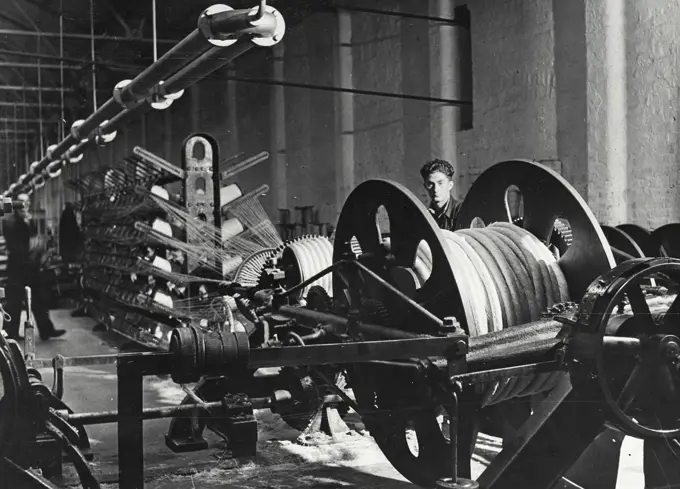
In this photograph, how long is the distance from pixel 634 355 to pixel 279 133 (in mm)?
8201

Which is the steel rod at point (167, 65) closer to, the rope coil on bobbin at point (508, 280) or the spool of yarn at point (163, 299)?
the rope coil on bobbin at point (508, 280)

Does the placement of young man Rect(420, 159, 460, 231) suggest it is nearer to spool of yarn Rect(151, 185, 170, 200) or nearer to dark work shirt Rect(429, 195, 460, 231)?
dark work shirt Rect(429, 195, 460, 231)

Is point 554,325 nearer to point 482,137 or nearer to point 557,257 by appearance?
point 557,257

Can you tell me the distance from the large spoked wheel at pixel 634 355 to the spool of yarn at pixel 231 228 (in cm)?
584

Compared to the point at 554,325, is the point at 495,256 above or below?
above

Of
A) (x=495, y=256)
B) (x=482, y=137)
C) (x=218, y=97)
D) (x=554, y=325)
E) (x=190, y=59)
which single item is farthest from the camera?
(x=218, y=97)

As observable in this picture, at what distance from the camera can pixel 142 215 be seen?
9023 mm

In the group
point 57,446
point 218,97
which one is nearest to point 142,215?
point 218,97

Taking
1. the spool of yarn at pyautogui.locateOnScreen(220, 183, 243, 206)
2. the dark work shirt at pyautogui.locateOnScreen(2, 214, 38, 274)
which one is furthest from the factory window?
the dark work shirt at pyautogui.locateOnScreen(2, 214, 38, 274)

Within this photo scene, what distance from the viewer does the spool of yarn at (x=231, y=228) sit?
27.3 feet

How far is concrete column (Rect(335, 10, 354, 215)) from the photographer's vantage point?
10.6 meters

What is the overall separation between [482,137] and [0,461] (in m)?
7.00

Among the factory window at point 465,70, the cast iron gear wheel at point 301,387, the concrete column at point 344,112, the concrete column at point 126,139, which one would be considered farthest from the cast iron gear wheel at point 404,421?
the concrete column at point 126,139

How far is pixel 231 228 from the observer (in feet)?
27.6
